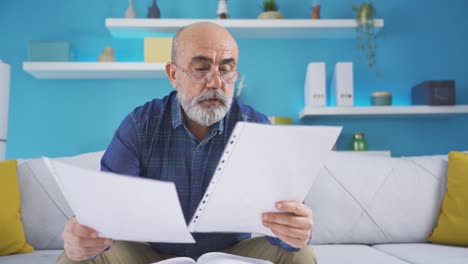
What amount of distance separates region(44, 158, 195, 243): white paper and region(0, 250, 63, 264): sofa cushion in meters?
0.73

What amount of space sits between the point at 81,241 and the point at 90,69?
2.22m

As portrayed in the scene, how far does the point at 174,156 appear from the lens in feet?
4.36

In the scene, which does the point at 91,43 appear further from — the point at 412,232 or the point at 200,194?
the point at 412,232

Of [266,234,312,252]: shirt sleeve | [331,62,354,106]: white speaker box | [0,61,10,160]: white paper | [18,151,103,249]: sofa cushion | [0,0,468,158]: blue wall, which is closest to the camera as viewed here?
[266,234,312,252]: shirt sleeve

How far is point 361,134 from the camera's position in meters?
3.13

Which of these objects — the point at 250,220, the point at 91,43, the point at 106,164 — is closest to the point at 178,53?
the point at 106,164

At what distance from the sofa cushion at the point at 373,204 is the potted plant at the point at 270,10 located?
1.51 metres

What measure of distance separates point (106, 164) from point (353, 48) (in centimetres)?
251

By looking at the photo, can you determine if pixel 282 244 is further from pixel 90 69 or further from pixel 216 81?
pixel 90 69

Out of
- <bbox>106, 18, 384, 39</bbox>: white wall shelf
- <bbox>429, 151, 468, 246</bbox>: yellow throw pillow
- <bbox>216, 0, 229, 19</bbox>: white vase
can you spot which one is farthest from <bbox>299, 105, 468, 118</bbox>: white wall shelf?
<bbox>429, 151, 468, 246</bbox>: yellow throw pillow

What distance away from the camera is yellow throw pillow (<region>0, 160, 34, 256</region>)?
162 cm

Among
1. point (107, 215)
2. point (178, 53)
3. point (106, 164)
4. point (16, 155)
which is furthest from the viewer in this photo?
point (16, 155)

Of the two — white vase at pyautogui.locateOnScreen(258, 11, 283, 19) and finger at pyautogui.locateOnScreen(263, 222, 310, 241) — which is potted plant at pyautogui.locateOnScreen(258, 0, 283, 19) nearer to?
white vase at pyautogui.locateOnScreen(258, 11, 283, 19)

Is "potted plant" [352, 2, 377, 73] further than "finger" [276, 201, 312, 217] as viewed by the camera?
Yes
